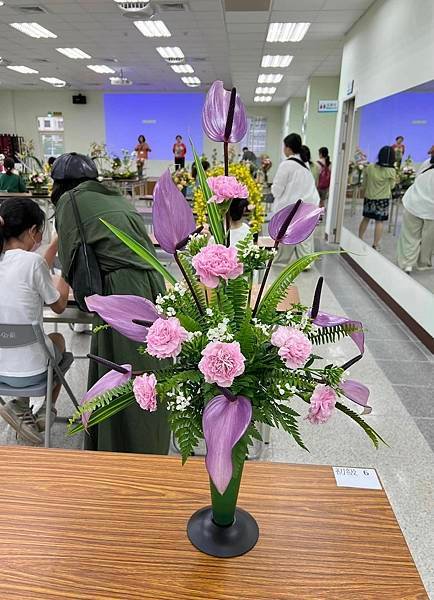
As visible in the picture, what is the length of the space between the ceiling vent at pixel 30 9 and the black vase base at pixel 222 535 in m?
7.86

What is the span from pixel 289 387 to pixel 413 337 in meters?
3.70

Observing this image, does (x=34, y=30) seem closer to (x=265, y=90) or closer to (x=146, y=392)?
(x=265, y=90)

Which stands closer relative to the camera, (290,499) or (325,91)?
(290,499)

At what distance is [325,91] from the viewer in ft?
37.3

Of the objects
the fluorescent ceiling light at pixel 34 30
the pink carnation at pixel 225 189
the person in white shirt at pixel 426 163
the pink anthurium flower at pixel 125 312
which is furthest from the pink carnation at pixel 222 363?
the fluorescent ceiling light at pixel 34 30

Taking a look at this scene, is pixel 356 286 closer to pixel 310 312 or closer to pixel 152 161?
pixel 310 312

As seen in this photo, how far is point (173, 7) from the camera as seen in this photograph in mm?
6762

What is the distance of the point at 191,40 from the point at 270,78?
4.46 meters

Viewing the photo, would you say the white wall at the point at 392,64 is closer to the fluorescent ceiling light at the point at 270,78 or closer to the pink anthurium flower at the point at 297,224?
the pink anthurium flower at the point at 297,224

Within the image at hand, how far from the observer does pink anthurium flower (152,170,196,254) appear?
80 centimetres

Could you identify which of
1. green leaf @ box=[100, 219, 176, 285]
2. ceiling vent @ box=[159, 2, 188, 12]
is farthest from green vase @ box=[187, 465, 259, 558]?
ceiling vent @ box=[159, 2, 188, 12]

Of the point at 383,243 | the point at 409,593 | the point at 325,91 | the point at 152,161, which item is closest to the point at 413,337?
the point at 383,243

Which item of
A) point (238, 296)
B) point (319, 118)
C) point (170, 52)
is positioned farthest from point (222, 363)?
point (319, 118)

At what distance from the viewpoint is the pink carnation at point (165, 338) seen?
0.73 metres
